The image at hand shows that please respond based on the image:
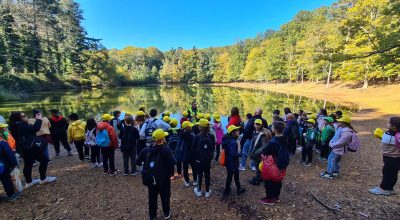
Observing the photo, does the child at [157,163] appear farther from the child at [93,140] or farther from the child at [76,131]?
the child at [76,131]

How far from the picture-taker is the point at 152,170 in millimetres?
4020

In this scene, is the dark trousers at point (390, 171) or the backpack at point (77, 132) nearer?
the dark trousers at point (390, 171)

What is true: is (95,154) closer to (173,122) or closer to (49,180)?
(49,180)

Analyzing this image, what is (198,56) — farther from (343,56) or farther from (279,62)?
(343,56)

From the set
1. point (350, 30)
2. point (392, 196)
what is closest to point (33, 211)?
point (392, 196)

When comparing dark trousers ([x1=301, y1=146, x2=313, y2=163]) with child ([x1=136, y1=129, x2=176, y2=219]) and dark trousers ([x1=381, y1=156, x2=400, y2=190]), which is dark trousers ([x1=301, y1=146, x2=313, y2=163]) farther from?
child ([x1=136, y1=129, x2=176, y2=219])

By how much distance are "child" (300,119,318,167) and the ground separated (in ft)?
1.71

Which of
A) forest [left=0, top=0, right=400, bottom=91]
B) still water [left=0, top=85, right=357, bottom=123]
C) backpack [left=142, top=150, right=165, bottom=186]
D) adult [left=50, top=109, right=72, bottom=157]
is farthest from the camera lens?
forest [left=0, top=0, right=400, bottom=91]

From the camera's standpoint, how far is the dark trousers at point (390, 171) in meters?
4.85

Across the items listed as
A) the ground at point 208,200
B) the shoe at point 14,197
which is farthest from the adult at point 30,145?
the shoe at point 14,197

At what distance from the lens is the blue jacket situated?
5012mm

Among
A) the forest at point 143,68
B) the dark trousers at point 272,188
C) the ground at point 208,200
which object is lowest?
the ground at point 208,200

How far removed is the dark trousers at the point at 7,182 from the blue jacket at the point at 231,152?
14.8 ft

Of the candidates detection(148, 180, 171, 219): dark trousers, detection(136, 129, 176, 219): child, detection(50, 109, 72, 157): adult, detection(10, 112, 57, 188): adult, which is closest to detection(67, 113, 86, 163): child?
detection(50, 109, 72, 157): adult
